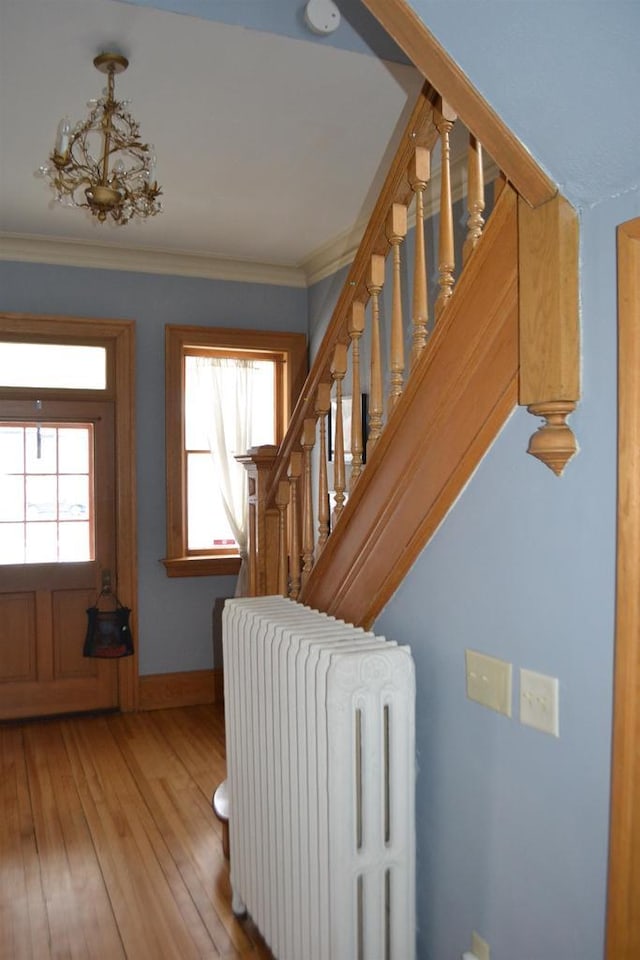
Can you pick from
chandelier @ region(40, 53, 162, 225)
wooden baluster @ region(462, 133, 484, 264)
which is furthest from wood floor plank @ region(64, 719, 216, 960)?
chandelier @ region(40, 53, 162, 225)

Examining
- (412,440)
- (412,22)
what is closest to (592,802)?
(412,440)

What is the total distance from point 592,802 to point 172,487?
3.88m

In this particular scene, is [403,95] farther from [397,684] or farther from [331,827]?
[331,827]

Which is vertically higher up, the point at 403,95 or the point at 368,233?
the point at 403,95

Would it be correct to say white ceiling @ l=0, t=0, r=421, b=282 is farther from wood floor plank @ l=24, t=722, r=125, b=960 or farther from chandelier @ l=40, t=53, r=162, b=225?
wood floor plank @ l=24, t=722, r=125, b=960

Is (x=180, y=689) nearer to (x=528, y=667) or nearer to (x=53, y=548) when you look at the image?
(x=53, y=548)

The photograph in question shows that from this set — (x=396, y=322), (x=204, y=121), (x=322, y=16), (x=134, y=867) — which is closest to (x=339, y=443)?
(x=396, y=322)

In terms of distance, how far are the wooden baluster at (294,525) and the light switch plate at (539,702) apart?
127 cm

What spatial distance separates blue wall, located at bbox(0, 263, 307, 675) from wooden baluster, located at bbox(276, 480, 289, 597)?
7.40 feet

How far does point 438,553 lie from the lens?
202 cm

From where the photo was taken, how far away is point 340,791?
1884 mm

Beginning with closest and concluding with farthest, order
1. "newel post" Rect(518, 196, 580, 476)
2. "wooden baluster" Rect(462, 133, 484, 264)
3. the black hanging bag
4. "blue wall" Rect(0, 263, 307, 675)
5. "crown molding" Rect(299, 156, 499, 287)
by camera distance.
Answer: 1. "newel post" Rect(518, 196, 580, 476)
2. "wooden baluster" Rect(462, 133, 484, 264)
3. "crown molding" Rect(299, 156, 499, 287)
4. the black hanging bag
5. "blue wall" Rect(0, 263, 307, 675)

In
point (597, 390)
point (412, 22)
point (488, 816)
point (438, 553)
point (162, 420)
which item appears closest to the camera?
point (412, 22)

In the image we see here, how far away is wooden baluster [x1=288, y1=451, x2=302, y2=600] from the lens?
2850mm
